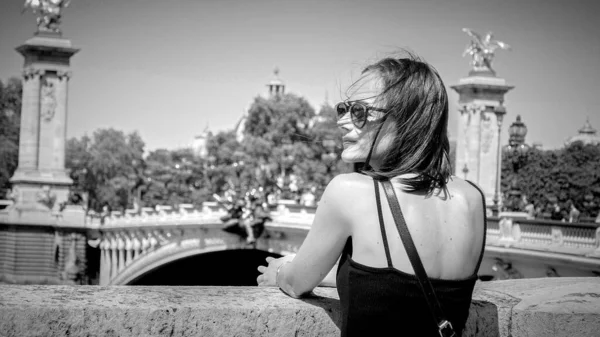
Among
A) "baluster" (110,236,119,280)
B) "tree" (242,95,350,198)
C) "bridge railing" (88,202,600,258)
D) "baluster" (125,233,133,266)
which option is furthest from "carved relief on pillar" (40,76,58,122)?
"tree" (242,95,350,198)

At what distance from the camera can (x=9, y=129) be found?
7812cm

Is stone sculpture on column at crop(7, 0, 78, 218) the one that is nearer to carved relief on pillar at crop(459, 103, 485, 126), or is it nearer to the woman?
carved relief on pillar at crop(459, 103, 485, 126)

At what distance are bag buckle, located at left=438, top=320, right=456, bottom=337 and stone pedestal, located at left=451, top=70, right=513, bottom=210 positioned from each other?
53.6 m

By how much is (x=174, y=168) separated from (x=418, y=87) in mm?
102938

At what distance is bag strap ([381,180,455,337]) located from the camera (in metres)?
3.74

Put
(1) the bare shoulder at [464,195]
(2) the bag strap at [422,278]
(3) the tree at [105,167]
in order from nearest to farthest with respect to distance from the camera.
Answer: (2) the bag strap at [422,278], (1) the bare shoulder at [464,195], (3) the tree at [105,167]

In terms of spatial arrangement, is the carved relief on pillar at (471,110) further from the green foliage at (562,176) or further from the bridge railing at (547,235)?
the bridge railing at (547,235)

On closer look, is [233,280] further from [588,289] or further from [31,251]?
[588,289]

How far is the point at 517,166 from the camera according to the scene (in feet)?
107

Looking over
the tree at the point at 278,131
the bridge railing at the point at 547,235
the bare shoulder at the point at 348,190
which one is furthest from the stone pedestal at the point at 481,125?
the bare shoulder at the point at 348,190

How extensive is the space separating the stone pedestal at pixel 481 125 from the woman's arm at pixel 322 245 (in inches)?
2093

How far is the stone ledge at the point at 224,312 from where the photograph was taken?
12.6 feet

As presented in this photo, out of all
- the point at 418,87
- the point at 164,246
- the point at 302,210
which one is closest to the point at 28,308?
the point at 418,87

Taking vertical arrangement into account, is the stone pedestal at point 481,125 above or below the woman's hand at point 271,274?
above
